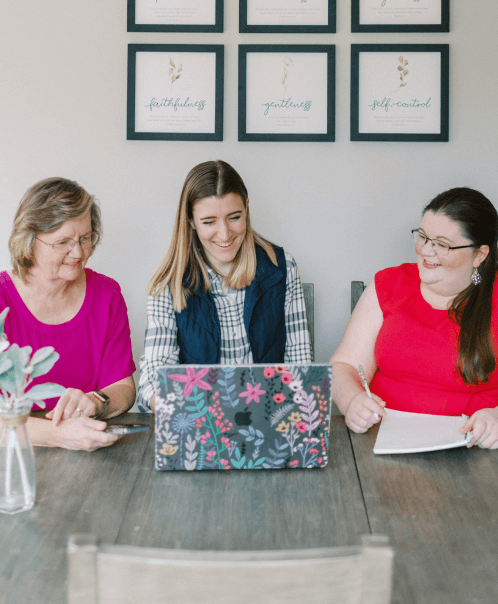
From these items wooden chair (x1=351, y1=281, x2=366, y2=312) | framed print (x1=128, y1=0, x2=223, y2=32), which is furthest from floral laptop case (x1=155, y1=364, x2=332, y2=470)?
framed print (x1=128, y1=0, x2=223, y2=32)

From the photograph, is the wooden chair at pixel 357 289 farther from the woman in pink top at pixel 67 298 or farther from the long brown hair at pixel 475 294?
the woman in pink top at pixel 67 298

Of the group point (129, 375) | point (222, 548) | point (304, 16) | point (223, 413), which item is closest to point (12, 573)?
point (222, 548)

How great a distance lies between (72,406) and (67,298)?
50cm

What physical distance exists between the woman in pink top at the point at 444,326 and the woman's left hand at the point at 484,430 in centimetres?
34

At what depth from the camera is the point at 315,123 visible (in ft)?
7.38

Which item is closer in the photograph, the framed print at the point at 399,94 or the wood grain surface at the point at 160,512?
the wood grain surface at the point at 160,512

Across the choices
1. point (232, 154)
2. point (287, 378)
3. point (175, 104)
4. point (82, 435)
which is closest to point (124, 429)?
point (82, 435)

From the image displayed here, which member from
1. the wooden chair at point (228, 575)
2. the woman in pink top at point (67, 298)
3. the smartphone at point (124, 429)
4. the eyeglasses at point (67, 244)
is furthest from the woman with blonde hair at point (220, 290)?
the wooden chair at point (228, 575)

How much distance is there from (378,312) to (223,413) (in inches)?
33.4

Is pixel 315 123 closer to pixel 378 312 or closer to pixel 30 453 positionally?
pixel 378 312

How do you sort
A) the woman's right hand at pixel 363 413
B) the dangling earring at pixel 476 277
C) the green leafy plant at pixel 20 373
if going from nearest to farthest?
the green leafy plant at pixel 20 373
the woman's right hand at pixel 363 413
the dangling earring at pixel 476 277

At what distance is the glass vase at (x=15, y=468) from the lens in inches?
38.9

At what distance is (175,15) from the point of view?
221cm

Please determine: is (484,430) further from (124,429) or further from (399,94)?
(399,94)
